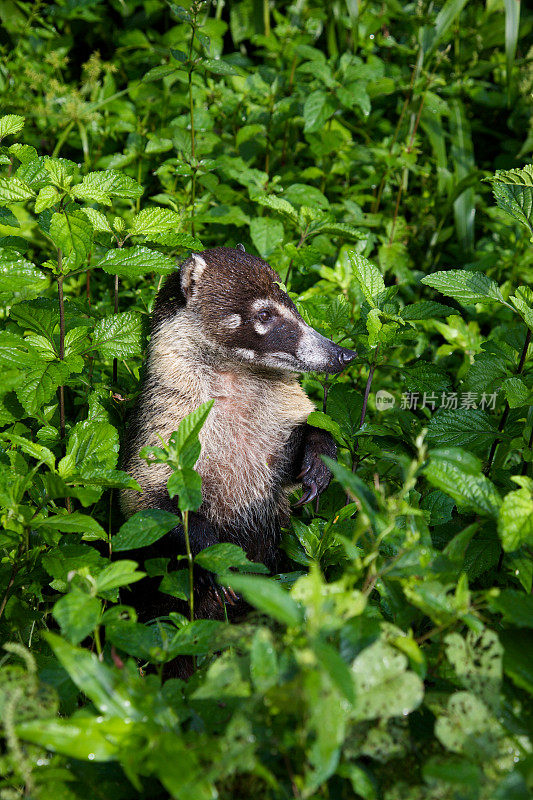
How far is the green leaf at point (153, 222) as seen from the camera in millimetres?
2680

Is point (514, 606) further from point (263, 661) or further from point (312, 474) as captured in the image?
point (312, 474)

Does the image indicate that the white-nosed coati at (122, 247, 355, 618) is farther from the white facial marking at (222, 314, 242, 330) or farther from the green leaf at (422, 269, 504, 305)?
the green leaf at (422, 269, 504, 305)

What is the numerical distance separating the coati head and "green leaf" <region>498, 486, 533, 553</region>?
4.23 feet

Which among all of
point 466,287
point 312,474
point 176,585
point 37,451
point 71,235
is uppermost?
point 71,235

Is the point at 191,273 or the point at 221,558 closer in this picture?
the point at 221,558

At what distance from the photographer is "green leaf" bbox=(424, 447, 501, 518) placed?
1.76 meters

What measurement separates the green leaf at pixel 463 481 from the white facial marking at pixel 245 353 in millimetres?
1278

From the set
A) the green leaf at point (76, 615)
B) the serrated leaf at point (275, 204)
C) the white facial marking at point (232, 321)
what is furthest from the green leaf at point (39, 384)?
the serrated leaf at point (275, 204)

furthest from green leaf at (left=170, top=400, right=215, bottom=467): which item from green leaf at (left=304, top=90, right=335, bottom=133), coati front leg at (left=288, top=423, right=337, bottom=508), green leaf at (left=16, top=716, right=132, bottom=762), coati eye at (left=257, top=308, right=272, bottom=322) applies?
green leaf at (left=304, top=90, right=335, bottom=133)

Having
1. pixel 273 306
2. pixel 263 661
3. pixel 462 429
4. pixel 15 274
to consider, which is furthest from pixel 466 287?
pixel 263 661

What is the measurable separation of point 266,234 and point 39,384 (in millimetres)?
1659

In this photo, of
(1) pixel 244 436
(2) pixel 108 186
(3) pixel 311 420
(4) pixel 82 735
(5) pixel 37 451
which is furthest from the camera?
(1) pixel 244 436

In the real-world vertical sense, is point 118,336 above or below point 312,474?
above

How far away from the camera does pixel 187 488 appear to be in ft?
6.10
